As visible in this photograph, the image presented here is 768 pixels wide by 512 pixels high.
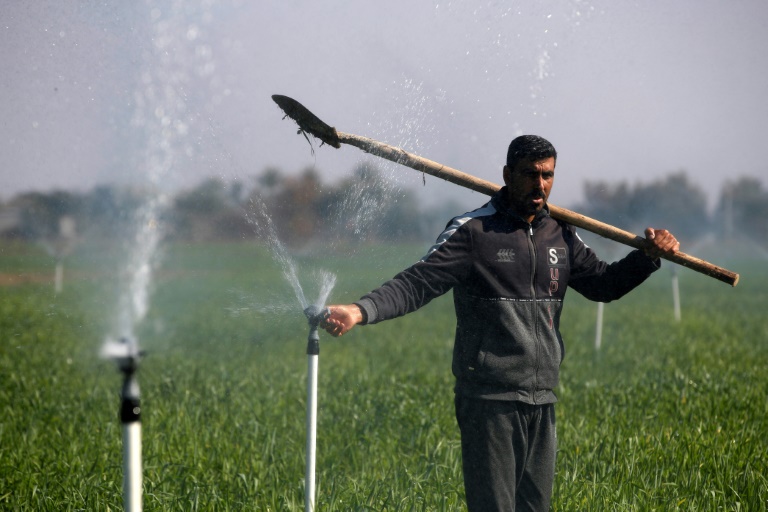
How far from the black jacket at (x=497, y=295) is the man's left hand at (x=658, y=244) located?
0.44 m

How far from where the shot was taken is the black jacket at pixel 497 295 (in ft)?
10.6

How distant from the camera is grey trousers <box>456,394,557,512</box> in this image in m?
3.18

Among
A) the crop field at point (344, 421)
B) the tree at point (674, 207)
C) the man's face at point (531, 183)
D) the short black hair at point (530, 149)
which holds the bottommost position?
the crop field at point (344, 421)

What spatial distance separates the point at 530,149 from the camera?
3316 millimetres

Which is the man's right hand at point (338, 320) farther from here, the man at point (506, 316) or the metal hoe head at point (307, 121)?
the metal hoe head at point (307, 121)

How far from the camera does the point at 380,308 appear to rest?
10.3 feet

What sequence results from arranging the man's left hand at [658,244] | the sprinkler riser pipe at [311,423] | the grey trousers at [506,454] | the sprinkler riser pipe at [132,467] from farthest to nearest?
the man's left hand at [658,244] → the grey trousers at [506,454] → the sprinkler riser pipe at [311,423] → the sprinkler riser pipe at [132,467]

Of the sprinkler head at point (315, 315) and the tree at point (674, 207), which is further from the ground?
the tree at point (674, 207)

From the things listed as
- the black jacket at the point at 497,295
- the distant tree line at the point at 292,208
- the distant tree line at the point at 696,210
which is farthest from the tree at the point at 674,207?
the black jacket at the point at 497,295

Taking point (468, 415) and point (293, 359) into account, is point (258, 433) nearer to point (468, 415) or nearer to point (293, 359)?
point (468, 415)

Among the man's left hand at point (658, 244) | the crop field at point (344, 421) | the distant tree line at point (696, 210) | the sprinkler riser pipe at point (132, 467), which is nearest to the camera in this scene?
the sprinkler riser pipe at point (132, 467)

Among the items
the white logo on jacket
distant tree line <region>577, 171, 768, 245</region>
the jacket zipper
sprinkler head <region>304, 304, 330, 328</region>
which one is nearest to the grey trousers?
the jacket zipper

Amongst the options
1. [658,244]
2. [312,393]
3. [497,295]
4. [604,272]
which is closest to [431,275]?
[497,295]

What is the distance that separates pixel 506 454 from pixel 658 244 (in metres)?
1.21
